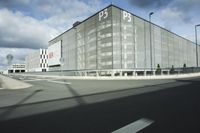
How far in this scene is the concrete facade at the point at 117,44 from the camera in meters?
49.6

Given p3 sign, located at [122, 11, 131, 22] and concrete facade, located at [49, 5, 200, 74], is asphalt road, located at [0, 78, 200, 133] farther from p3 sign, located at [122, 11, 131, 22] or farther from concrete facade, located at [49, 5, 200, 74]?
p3 sign, located at [122, 11, 131, 22]

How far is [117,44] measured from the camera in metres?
49.3

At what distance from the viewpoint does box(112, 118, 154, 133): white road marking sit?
465 cm

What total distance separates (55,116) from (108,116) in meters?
1.46

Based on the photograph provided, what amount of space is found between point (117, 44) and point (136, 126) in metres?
44.9

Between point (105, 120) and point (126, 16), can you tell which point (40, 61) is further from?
point (105, 120)

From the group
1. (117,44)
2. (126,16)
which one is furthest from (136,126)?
(126,16)

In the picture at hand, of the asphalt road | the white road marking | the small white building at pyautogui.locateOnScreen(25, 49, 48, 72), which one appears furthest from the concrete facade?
the small white building at pyautogui.locateOnScreen(25, 49, 48, 72)

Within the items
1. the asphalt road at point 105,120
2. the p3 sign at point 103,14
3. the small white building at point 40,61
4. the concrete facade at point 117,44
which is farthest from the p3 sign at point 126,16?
the small white building at point 40,61

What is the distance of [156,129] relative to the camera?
4.71m

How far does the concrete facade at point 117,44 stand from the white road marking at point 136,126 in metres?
33.0

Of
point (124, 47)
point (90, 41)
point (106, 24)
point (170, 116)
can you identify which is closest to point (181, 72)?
point (124, 47)

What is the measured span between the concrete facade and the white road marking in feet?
108

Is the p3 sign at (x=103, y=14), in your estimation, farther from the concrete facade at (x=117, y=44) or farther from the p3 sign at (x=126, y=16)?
the p3 sign at (x=126, y=16)
